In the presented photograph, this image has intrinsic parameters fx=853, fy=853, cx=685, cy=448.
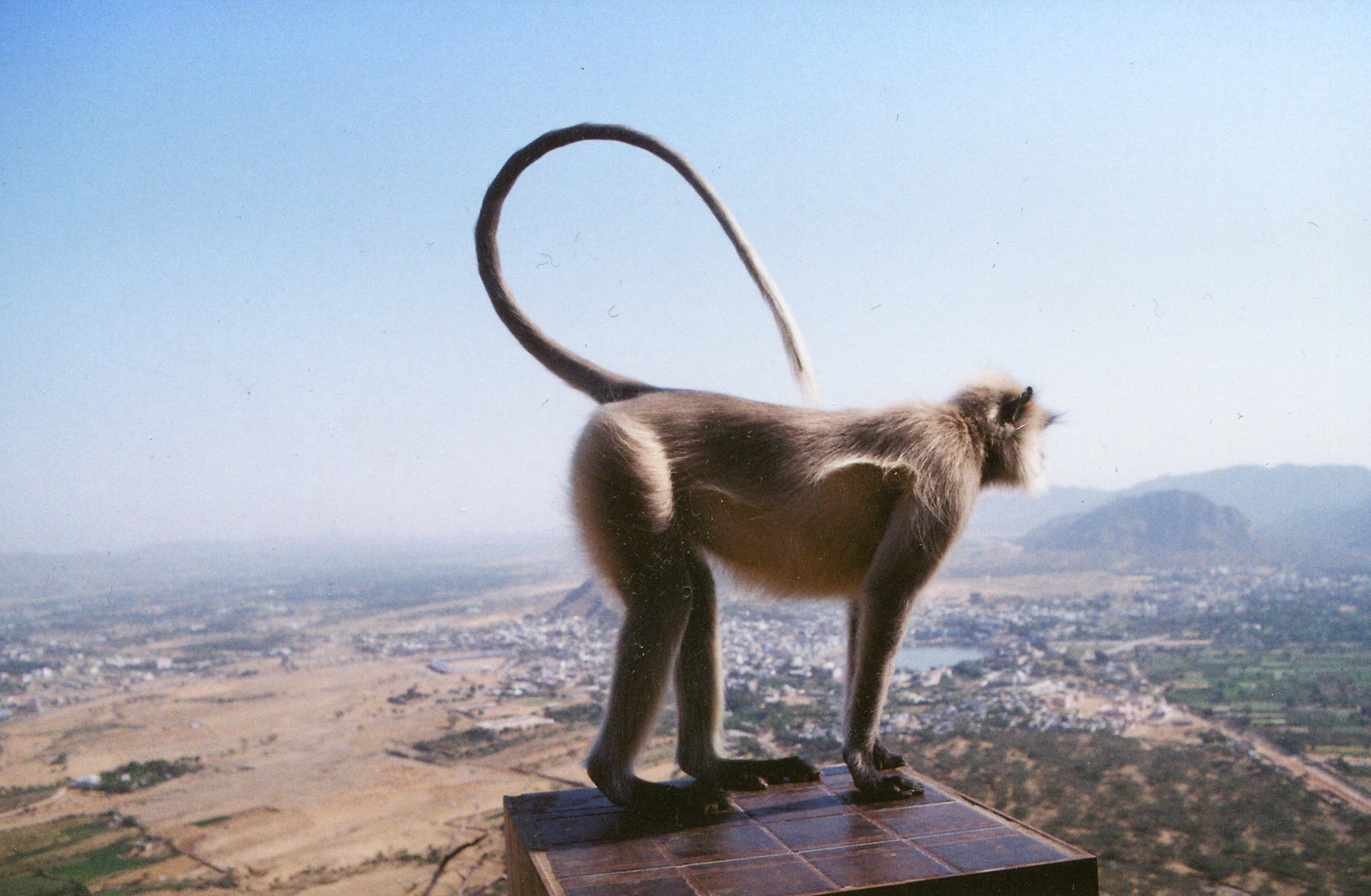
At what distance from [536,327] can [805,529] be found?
161 cm

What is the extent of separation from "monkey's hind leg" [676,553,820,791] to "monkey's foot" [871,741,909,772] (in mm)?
597

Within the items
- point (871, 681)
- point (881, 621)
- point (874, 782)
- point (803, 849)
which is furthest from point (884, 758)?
point (881, 621)

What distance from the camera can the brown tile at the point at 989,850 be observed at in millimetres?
3342

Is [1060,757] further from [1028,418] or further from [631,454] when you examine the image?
[631,454]

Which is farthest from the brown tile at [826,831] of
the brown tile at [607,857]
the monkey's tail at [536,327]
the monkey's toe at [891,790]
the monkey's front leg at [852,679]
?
the monkey's tail at [536,327]

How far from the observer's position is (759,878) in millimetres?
3209

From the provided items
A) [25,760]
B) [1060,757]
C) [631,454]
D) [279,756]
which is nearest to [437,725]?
[279,756]

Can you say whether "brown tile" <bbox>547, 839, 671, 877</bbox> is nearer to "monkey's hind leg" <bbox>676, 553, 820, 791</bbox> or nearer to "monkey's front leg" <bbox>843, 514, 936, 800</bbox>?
"monkey's hind leg" <bbox>676, 553, 820, 791</bbox>

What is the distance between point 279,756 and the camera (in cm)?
1523

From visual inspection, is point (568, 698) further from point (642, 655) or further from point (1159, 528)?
point (1159, 528)

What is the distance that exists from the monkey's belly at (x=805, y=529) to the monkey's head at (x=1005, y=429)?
1.95 ft

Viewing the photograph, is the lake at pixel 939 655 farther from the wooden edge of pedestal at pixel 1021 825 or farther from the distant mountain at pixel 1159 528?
the distant mountain at pixel 1159 528

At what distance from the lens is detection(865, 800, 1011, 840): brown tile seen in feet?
12.2

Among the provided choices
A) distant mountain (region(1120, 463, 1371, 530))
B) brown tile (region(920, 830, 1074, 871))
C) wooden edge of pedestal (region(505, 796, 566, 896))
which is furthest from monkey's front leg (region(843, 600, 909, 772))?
distant mountain (region(1120, 463, 1371, 530))
